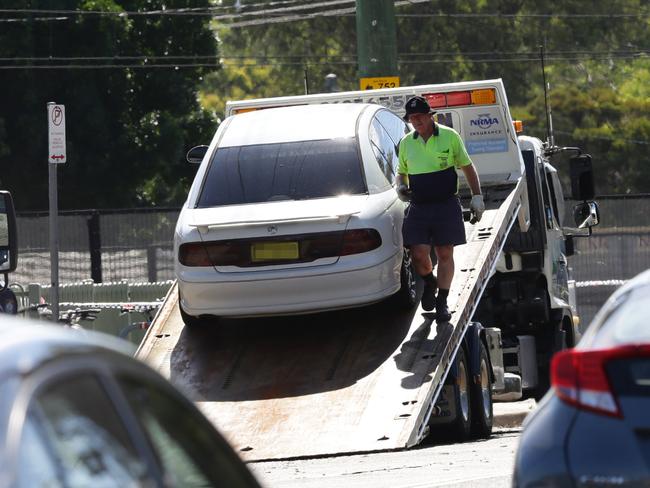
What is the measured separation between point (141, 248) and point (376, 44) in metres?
8.31

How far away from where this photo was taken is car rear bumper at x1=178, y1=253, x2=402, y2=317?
9.60 metres

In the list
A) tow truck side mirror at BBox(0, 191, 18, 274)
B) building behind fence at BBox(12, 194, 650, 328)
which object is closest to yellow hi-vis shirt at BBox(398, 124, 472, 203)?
tow truck side mirror at BBox(0, 191, 18, 274)

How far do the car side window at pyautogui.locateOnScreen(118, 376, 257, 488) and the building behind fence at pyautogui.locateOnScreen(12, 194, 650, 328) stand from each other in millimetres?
19246

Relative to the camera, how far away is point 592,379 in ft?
15.3

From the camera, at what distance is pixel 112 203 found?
128 feet

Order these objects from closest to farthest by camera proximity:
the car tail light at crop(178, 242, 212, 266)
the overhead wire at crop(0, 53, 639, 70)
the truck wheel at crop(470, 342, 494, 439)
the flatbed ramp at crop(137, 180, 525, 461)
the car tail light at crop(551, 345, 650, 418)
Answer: the car tail light at crop(551, 345, 650, 418) < the flatbed ramp at crop(137, 180, 525, 461) < the car tail light at crop(178, 242, 212, 266) < the truck wheel at crop(470, 342, 494, 439) < the overhead wire at crop(0, 53, 639, 70)

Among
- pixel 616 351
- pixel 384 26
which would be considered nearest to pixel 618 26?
pixel 384 26

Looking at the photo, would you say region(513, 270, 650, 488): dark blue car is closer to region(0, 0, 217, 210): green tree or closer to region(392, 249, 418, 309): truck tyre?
region(392, 249, 418, 309): truck tyre

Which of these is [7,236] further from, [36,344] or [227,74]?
[227,74]

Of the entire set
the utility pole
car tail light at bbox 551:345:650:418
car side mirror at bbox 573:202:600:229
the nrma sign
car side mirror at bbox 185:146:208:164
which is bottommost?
car side mirror at bbox 573:202:600:229

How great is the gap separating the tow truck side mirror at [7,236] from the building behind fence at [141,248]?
11.8 metres

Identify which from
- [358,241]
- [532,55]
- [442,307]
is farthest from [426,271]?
[532,55]

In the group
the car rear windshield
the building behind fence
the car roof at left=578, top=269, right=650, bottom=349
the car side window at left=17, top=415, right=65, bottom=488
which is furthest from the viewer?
the building behind fence

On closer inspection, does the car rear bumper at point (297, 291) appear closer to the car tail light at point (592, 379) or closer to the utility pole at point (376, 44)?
the car tail light at point (592, 379)
